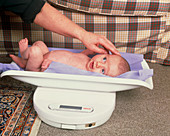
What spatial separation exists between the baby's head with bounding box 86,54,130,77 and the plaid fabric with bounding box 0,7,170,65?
1.49 feet

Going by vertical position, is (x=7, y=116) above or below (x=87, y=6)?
below

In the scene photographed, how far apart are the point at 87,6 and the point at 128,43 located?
0.41 metres

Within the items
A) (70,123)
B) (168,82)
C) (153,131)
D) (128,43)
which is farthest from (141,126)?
(128,43)

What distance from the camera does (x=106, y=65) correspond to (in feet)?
3.80

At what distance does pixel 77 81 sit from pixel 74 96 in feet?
0.32

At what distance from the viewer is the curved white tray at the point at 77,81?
3.10 ft

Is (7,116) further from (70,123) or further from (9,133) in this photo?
(70,123)

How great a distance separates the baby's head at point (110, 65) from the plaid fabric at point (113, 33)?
1.49 feet

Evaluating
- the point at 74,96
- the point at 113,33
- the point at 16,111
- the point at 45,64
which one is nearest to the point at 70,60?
the point at 45,64

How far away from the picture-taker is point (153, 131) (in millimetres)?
1044

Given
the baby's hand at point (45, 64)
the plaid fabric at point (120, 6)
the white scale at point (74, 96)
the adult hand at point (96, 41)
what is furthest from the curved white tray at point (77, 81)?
the plaid fabric at point (120, 6)

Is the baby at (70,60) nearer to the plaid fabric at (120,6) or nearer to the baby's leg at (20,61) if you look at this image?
the baby's leg at (20,61)

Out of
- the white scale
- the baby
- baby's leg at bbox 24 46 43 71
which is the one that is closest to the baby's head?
the baby

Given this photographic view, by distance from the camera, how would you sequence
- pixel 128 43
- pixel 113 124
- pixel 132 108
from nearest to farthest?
1. pixel 113 124
2. pixel 132 108
3. pixel 128 43
